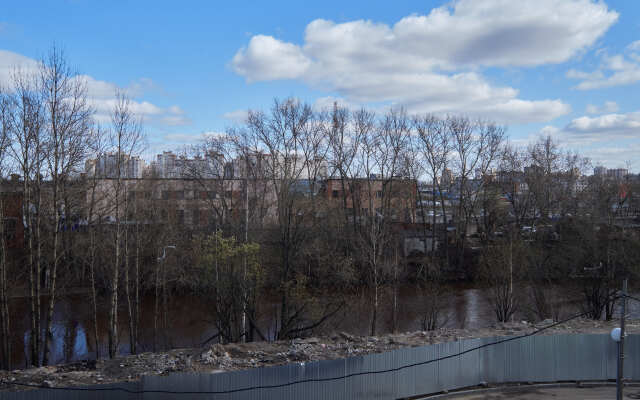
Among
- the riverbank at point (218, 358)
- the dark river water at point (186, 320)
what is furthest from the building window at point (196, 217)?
the riverbank at point (218, 358)

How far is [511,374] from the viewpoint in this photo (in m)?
14.1

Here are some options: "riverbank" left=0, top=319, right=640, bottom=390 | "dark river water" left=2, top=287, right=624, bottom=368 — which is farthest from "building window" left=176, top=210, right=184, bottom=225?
"riverbank" left=0, top=319, right=640, bottom=390

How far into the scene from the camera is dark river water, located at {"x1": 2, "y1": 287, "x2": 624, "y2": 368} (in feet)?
72.8

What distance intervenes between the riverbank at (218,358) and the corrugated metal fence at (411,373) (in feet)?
5.83

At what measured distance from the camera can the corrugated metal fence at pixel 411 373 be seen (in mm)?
10562

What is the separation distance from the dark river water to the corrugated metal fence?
8395 mm

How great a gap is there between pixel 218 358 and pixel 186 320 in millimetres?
14516

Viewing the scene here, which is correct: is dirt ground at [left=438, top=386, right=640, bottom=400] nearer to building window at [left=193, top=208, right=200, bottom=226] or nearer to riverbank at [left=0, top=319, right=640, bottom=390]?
riverbank at [left=0, top=319, right=640, bottom=390]

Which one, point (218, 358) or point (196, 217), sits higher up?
point (196, 217)

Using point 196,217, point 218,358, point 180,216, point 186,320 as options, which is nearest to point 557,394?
point 218,358

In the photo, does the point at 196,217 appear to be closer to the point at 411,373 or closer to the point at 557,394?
the point at 411,373

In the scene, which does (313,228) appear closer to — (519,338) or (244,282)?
(244,282)

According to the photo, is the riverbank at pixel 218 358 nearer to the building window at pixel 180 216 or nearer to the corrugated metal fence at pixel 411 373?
the corrugated metal fence at pixel 411 373

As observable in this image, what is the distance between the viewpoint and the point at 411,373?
12.7m
